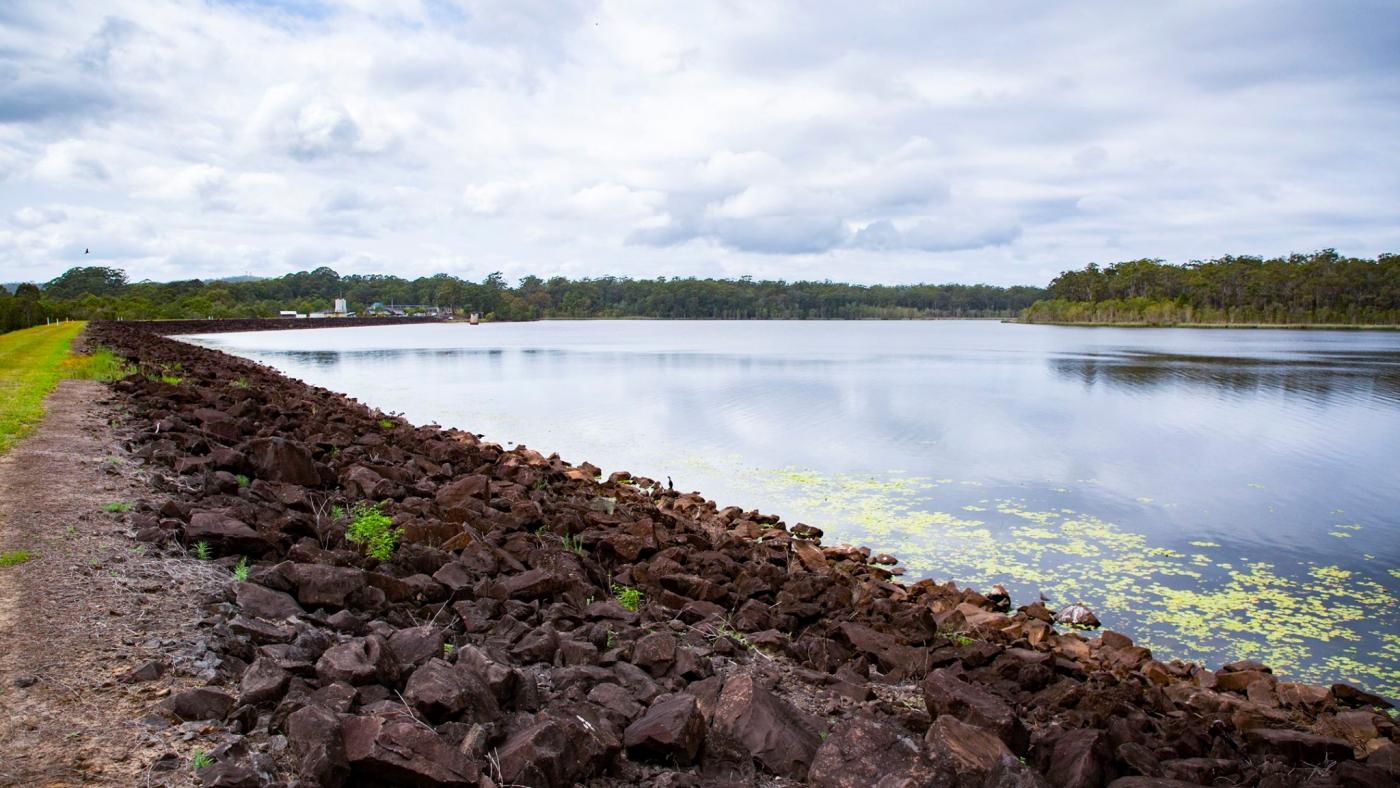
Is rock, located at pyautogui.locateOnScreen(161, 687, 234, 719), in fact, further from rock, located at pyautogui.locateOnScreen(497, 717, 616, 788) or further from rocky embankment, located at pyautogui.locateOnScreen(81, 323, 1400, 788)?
rock, located at pyautogui.locateOnScreen(497, 717, 616, 788)

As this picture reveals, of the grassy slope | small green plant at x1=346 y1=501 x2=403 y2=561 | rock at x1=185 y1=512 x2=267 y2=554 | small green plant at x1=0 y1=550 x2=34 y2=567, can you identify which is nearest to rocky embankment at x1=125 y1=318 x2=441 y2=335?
the grassy slope

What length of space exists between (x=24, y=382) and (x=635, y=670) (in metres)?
17.3

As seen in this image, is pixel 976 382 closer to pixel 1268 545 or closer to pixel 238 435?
pixel 1268 545

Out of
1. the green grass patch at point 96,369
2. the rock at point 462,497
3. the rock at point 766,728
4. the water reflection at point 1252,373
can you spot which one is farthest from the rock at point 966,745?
the water reflection at point 1252,373

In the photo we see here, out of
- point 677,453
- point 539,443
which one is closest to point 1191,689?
point 677,453

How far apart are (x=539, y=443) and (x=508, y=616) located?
14.8 meters

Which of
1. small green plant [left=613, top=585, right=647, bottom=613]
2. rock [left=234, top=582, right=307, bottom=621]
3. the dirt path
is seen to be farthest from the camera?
small green plant [left=613, top=585, right=647, bottom=613]

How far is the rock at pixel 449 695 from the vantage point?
4.16 meters

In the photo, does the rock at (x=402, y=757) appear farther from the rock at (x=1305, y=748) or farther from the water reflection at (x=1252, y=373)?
the water reflection at (x=1252, y=373)

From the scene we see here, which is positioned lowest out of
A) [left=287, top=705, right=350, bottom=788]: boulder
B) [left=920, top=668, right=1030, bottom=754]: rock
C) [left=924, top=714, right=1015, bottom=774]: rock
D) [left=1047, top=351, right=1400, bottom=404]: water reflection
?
[left=1047, top=351, right=1400, bottom=404]: water reflection

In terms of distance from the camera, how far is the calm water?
31.9ft

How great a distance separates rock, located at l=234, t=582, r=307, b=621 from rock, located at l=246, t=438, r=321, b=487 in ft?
13.1

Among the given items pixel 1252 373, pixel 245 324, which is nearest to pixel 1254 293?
pixel 1252 373

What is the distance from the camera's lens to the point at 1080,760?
4.60 m
